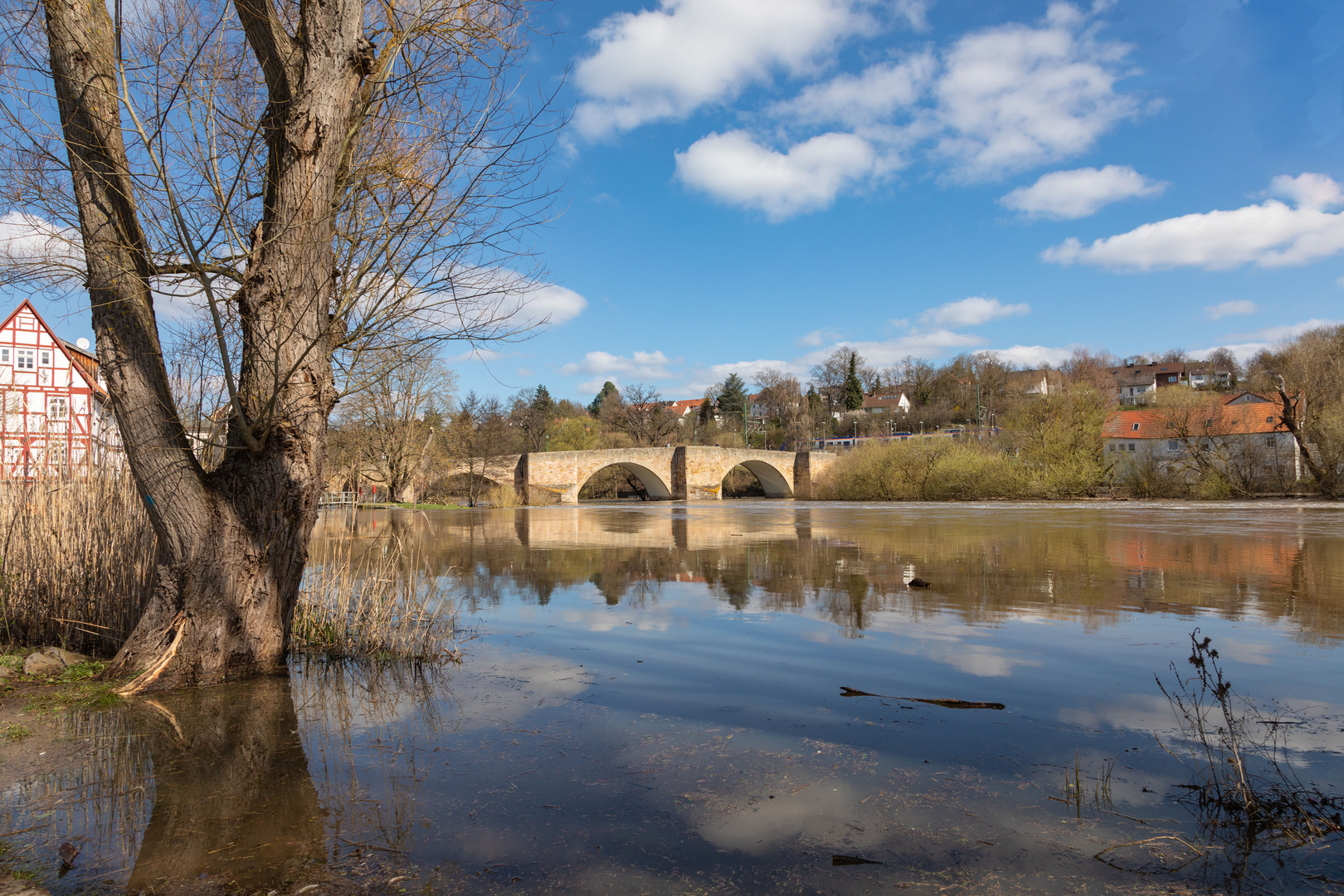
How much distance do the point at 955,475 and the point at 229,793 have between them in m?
38.1

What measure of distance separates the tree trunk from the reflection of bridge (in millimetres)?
38081

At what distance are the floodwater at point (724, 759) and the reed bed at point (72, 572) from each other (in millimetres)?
1707

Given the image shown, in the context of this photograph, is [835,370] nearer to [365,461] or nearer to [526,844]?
[365,461]

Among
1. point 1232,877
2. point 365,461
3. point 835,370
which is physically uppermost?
point 835,370

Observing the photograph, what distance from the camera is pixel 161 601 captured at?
17.0 feet

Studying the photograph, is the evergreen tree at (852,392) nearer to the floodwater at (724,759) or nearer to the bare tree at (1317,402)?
the bare tree at (1317,402)

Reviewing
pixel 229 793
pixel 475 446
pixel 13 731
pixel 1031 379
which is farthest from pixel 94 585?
pixel 1031 379

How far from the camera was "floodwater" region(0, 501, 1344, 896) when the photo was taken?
2.85 metres

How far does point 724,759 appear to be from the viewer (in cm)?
395

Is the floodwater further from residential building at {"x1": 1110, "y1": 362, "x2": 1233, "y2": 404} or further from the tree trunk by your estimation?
residential building at {"x1": 1110, "y1": 362, "x2": 1233, "y2": 404}

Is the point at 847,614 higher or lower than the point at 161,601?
lower

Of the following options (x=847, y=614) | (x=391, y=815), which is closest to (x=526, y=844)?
(x=391, y=815)

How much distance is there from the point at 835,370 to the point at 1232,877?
100721mm


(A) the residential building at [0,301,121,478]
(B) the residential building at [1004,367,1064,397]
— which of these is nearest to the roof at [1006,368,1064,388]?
(B) the residential building at [1004,367,1064,397]
